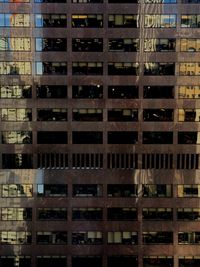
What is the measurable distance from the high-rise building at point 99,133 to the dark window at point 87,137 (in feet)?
0.34

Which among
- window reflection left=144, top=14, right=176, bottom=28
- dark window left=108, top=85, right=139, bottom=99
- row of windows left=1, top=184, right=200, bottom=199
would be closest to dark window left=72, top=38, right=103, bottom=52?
dark window left=108, top=85, right=139, bottom=99

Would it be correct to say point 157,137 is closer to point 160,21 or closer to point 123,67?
point 123,67

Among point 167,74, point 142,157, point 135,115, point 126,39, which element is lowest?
point 142,157

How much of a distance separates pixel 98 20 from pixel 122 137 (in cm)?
1224

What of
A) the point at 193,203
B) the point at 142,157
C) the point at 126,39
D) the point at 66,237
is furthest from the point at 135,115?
the point at 66,237

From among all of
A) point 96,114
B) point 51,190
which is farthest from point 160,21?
point 51,190

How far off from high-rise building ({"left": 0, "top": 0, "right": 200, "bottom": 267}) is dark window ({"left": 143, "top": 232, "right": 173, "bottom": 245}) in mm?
106

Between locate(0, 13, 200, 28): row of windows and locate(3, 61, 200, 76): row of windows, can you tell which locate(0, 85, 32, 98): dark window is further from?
locate(0, 13, 200, 28): row of windows

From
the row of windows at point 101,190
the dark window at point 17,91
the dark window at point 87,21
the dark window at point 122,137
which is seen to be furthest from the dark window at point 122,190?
the dark window at point 87,21

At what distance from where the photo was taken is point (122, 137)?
177ft

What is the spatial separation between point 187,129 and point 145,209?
9.49 m

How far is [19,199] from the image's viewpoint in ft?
180

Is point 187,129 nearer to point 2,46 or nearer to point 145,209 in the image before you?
point 145,209

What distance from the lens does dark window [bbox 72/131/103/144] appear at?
54.0 metres
